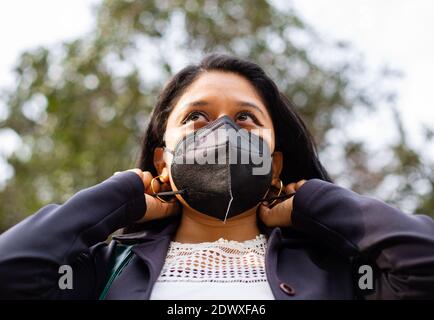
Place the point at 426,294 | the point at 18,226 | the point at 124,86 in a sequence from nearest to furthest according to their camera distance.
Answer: the point at 426,294 < the point at 18,226 < the point at 124,86

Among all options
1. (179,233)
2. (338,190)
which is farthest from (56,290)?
(338,190)

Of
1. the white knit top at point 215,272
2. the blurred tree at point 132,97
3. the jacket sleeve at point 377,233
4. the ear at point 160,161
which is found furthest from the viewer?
the blurred tree at point 132,97

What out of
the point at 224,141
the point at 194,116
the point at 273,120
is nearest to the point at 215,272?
the point at 224,141

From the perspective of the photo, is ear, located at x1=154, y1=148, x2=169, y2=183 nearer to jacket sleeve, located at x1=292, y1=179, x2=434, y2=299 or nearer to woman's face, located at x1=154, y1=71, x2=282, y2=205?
woman's face, located at x1=154, y1=71, x2=282, y2=205

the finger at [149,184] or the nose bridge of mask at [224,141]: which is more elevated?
the nose bridge of mask at [224,141]

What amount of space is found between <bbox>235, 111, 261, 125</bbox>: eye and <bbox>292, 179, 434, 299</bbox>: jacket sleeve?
1.39ft

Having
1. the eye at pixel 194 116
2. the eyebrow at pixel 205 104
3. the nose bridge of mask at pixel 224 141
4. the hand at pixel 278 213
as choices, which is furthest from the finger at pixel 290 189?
the eye at pixel 194 116

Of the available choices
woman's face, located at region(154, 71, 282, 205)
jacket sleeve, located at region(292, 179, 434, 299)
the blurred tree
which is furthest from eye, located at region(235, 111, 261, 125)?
the blurred tree

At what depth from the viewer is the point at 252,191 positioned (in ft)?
7.57

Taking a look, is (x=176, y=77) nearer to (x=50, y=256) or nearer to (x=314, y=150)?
(x=314, y=150)

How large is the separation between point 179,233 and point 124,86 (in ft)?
19.5

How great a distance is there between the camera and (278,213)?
2.38 m

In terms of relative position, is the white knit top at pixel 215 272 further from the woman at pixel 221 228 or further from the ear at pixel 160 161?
the ear at pixel 160 161

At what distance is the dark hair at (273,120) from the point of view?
2791mm
